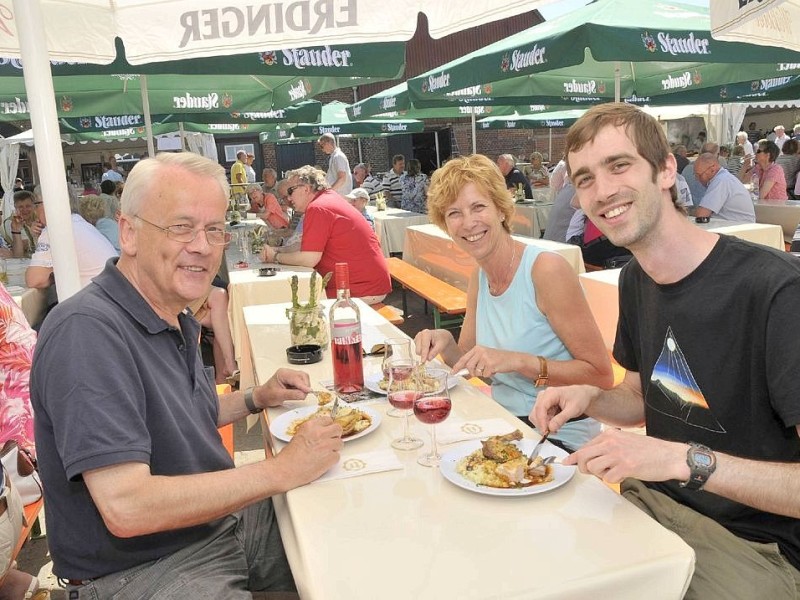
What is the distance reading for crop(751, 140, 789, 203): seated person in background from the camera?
10.0 m

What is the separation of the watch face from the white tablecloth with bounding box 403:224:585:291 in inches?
163

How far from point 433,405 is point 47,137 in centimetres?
181

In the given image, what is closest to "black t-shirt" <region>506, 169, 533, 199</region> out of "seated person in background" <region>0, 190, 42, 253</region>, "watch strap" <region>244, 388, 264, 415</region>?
"seated person in background" <region>0, 190, 42, 253</region>

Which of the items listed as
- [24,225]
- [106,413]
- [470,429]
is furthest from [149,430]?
[24,225]

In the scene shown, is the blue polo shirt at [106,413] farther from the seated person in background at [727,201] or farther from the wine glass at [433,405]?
the seated person in background at [727,201]

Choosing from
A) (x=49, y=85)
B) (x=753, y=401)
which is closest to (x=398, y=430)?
(x=753, y=401)

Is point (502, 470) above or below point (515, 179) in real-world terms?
below

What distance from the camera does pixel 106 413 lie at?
1379 millimetres

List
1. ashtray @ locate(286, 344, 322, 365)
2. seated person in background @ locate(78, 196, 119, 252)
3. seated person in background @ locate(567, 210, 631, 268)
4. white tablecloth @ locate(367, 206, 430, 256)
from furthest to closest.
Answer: white tablecloth @ locate(367, 206, 430, 256)
seated person in background @ locate(567, 210, 631, 268)
seated person in background @ locate(78, 196, 119, 252)
ashtray @ locate(286, 344, 322, 365)

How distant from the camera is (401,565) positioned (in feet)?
4.06

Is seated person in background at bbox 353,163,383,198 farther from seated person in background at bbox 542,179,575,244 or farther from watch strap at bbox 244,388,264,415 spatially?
watch strap at bbox 244,388,264,415

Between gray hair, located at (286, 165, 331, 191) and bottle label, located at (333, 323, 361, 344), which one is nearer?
bottle label, located at (333, 323, 361, 344)

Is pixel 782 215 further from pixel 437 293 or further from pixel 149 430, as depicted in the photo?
pixel 149 430

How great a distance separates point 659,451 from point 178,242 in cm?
128
